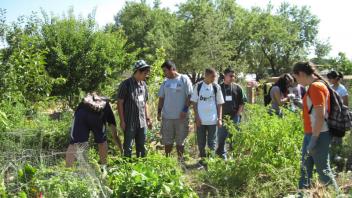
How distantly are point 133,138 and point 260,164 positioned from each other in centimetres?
209

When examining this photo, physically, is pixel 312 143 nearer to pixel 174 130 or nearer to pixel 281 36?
pixel 174 130

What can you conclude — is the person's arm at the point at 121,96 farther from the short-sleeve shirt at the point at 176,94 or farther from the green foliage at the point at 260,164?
the green foliage at the point at 260,164

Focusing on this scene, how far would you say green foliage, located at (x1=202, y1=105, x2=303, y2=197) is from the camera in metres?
4.71

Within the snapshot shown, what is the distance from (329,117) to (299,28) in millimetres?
46994

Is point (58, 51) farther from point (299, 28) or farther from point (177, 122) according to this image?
point (299, 28)

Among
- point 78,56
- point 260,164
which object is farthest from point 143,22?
point 260,164

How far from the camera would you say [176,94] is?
257 inches

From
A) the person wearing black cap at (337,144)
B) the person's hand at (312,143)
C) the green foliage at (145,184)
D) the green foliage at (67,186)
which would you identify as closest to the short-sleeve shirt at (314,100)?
the person's hand at (312,143)

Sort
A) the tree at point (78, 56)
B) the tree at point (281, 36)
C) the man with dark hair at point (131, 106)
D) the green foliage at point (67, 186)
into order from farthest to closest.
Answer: the tree at point (281, 36)
the tree at point (78, 56)
the man with dark hair at point (131, 106)
the green foliage at point (67, 186)

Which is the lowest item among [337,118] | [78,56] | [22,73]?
[337,118]

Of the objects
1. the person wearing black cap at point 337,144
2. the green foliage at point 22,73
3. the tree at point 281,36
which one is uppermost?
the tree at point 281,36

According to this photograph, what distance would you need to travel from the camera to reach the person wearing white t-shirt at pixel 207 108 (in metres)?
6.46

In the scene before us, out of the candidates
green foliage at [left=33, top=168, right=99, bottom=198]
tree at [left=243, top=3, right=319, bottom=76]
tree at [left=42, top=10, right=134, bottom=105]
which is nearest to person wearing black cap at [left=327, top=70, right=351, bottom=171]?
green foliage at [left=33, top=168, right=99, bottom=198]

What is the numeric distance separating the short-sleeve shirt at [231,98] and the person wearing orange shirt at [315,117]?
9.29ft
